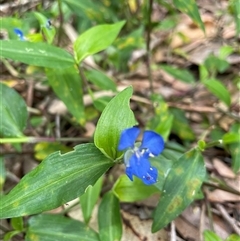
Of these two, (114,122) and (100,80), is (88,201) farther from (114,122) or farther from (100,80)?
(100,80)

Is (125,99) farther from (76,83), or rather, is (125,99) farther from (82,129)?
(82,129)

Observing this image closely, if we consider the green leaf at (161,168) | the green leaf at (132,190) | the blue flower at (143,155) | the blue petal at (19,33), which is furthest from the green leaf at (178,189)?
the blue petal at (19,33)

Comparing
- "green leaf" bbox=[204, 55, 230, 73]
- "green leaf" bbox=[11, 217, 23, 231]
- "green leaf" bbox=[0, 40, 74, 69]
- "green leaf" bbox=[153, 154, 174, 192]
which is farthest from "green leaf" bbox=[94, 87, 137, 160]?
"green leaf" bbox=[204, 55, 230, 73]

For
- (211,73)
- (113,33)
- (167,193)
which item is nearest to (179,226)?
(167,193)

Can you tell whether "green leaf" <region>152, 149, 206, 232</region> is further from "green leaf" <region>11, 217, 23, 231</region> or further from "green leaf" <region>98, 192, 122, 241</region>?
"green leaf" <region>11, 217, 23, 231</region>

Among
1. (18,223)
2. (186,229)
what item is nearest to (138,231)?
(186,229)

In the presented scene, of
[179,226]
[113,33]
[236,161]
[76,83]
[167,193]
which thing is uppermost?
[113,33]
